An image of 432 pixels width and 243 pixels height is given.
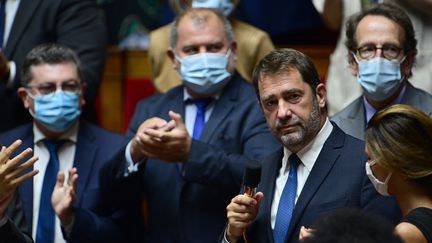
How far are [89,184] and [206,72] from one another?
2.46 feet

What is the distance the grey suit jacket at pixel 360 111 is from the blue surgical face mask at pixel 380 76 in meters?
0.07

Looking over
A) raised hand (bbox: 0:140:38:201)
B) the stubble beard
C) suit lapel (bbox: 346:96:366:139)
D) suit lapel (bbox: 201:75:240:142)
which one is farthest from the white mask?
raised hand (bbox: 0:140:38:201)

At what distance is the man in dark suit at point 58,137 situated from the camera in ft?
15.3

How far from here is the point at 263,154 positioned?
14.4ft

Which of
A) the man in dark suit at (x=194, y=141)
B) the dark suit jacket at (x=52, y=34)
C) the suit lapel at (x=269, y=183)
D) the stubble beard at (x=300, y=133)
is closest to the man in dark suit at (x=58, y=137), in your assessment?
the man in dark suit at (x=194, y=141)

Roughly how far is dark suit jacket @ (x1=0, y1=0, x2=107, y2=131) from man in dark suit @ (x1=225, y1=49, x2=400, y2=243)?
1.41 metres

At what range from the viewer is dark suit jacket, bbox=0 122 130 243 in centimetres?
449

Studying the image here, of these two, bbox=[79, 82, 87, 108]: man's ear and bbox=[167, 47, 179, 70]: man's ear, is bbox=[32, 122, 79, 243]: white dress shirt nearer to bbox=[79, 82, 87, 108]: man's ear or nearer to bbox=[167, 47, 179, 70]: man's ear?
bbox=[79, 82, 87, 108]: man's ear

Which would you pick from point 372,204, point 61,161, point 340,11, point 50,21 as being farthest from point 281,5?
point 372,204

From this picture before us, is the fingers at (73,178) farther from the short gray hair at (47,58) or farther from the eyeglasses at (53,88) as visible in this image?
the short gray hair at (47,58)

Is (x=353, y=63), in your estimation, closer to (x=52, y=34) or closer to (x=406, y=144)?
(x=406, y=144)

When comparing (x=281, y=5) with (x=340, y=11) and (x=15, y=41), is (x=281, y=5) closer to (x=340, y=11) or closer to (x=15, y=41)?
(x=340, y=11)

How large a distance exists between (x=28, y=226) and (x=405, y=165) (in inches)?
72.8

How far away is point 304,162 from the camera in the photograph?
3.88 m
